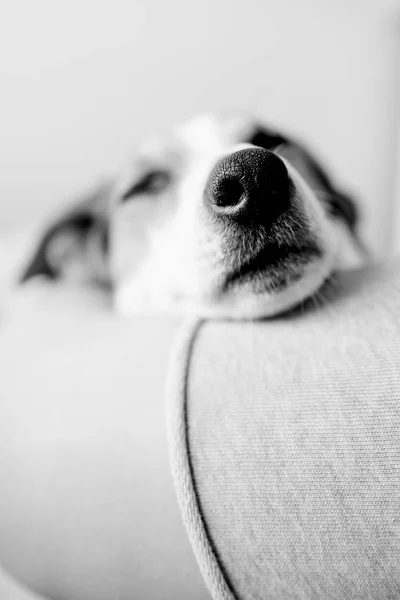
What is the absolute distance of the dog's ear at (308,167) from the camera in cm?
106

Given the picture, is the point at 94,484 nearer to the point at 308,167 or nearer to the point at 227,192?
the point at 227,192

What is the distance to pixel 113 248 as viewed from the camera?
3.83ft

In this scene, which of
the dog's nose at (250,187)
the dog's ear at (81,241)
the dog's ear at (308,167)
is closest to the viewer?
the dog's nose at (250,187)

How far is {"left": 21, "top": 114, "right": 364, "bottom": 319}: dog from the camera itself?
0.68 metres

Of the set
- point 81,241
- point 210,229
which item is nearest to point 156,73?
point 81,241

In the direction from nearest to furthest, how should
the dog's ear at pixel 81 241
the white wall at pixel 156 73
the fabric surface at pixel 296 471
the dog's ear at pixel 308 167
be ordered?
the fabric surface at pixel 296 471 → the dog's ear at pixel 308 167 → the dog's ear at pixel 81 241 → the white wall at pixel 156 73

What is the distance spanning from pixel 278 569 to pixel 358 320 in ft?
0.95

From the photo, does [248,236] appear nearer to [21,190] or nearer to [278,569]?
[278,569]

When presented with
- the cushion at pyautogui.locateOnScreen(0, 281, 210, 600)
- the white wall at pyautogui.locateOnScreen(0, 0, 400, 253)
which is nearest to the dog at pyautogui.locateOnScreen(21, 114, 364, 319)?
the cushion at pyautogui.locateOnScreen(0, 281, 210, 600)

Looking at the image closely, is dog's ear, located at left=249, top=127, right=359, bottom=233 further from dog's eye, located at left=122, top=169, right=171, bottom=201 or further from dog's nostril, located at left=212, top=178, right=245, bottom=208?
dog's nostril, located at left=212, top=178, right=245, bottom=208

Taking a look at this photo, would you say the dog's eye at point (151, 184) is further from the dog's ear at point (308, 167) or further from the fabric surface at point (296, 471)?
the fabric surface at point (296, 471)

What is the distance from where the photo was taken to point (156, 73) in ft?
6.14

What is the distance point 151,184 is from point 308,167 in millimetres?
389

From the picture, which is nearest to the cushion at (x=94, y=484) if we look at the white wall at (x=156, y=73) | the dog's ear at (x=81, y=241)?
the dog's ear at (x=81, y=241)
